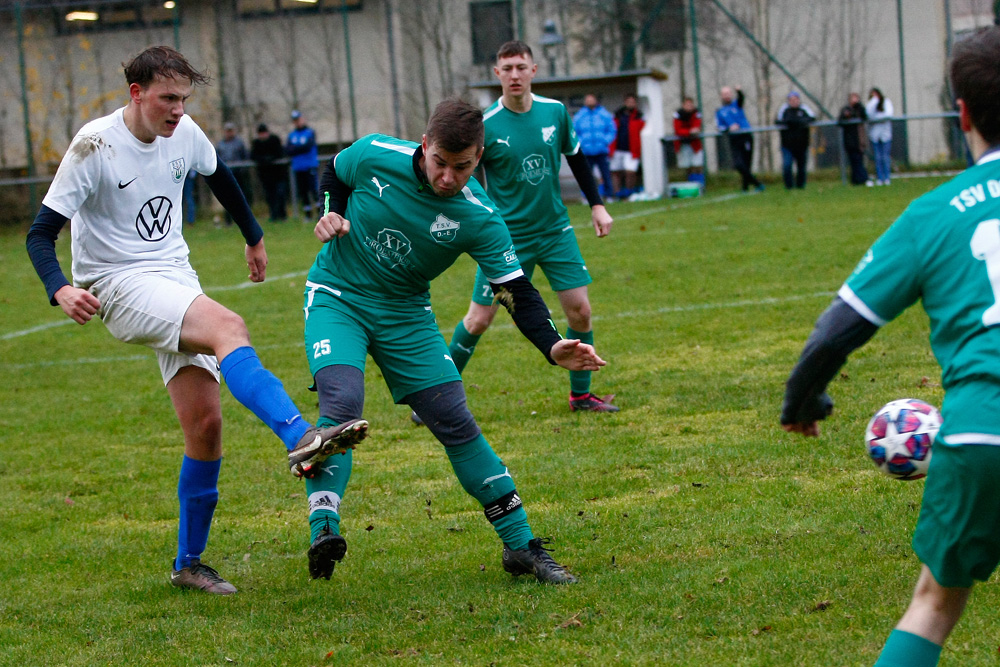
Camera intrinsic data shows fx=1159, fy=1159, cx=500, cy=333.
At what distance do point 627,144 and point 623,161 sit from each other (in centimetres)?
42

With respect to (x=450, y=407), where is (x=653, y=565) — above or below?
below

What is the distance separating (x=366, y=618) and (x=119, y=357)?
23.6 ft

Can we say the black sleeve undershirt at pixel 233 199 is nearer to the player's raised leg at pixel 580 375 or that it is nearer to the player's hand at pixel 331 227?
the player's hand at pixel 331 227

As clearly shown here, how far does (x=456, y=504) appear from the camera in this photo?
571 cm

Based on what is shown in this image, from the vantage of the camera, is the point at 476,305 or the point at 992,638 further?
the point at 476,305

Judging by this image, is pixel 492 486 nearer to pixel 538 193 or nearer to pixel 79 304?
pixel 79 304

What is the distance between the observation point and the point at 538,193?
7.48 meters

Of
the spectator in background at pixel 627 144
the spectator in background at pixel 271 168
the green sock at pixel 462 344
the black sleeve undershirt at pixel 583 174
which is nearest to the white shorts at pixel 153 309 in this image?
the green sock at pixel 462 344

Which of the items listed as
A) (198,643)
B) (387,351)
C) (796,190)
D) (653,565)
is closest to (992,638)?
(653,565)

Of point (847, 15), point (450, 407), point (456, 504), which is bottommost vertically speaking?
point (456, 504)

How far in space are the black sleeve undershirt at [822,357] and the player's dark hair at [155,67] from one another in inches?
108

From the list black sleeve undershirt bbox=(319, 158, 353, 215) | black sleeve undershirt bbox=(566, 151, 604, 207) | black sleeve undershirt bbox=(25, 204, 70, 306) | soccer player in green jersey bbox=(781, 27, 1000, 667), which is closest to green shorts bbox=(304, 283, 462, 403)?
black sleeve undershirt bbox=(319, 158, 353, 215)

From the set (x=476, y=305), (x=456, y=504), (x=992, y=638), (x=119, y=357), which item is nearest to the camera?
(x=992, y=638)

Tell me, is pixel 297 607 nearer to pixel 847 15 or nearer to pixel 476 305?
pixel 476 305
